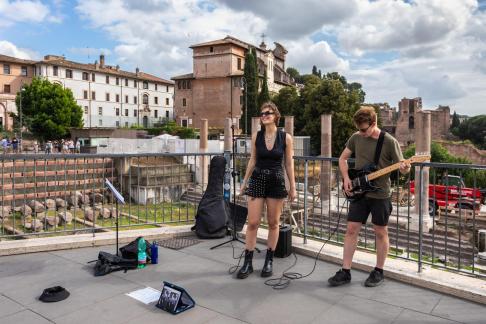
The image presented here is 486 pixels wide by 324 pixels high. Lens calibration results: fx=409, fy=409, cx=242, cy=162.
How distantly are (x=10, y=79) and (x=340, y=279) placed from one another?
74194mm

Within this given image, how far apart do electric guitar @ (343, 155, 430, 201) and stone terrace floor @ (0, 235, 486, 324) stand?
2.98 ft

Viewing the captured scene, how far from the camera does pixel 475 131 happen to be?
264 feet

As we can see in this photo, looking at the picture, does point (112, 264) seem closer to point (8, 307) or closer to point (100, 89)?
point (8, 307)

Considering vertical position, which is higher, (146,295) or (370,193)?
(370,193)

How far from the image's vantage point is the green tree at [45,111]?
1847 inches

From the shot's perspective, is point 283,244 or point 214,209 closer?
point 283,244

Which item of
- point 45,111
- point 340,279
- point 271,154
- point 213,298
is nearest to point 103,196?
point 271,154

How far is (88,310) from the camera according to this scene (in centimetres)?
330

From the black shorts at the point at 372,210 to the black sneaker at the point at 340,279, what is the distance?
54 centimetres

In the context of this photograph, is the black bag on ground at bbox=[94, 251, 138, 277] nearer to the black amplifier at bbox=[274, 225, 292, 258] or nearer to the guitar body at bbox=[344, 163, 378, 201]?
the black amplifier at bbox=[274, 225, 292, 258]

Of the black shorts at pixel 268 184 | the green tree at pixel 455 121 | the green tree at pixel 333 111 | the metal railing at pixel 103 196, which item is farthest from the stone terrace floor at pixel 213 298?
the green tree at pixel 455 121

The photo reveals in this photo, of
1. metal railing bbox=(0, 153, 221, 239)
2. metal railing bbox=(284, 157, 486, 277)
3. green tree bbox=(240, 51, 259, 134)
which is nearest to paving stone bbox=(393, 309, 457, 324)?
metal railing bbox=(284, 157, 486, 277)

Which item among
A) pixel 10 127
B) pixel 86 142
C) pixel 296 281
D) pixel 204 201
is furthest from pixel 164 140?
pixel 10 127

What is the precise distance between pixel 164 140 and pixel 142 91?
2069 inches
